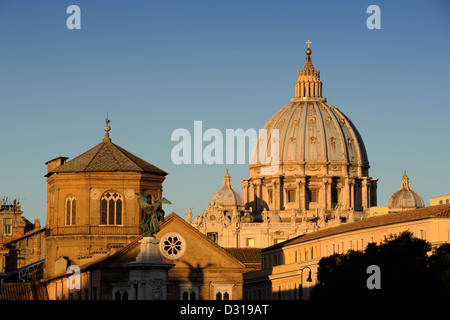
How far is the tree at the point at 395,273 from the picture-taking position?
90.1 meters

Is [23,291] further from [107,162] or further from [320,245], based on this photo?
[320,245]

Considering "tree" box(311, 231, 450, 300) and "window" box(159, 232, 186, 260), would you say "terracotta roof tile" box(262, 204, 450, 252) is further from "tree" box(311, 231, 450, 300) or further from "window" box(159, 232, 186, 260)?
"window" box(159, 232, 186, 260)

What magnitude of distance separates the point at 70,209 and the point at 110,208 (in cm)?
350

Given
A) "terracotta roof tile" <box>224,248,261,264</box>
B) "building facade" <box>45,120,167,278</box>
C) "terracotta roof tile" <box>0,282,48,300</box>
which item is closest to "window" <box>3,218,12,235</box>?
"terracotta roof tile" <box>224,248,261,264</box>

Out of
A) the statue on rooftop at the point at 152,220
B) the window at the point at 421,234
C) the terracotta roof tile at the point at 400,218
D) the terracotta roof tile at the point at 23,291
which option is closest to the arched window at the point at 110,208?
the terracotta roof tile at the point at 23,291

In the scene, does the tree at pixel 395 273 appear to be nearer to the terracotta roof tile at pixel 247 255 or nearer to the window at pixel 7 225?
the terracotta roof tile at pixel 247 255

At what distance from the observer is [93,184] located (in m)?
129
